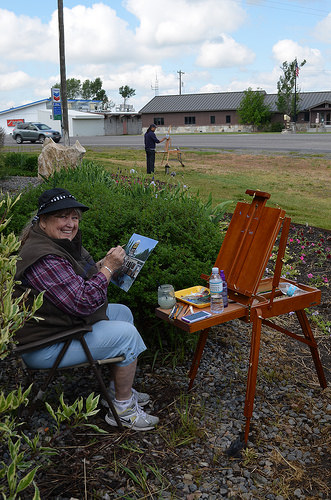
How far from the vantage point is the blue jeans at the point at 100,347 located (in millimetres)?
2873

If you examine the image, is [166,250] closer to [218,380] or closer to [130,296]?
[130,296]

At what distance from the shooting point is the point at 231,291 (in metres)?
3.39

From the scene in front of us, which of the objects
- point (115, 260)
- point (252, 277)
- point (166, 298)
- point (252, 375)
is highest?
point (115, 260)

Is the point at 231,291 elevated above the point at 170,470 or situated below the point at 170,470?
above

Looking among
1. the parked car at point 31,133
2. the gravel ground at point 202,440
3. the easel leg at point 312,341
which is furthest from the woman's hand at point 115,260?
the parked car at point 31,133

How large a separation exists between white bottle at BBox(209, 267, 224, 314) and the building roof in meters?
62.1

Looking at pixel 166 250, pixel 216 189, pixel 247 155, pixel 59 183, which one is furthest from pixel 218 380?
pixel 247 155

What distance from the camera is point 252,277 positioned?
3.20 meters

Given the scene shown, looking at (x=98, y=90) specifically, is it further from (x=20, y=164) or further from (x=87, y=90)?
(x=20, y=164)

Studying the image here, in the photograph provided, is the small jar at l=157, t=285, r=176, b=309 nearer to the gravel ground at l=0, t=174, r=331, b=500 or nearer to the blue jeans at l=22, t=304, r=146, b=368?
the blue jeans at l=22, t=304, r=146, b=368

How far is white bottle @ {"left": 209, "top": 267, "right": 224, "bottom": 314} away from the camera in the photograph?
10.2 ft

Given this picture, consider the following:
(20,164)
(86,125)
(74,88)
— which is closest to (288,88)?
(86,125)

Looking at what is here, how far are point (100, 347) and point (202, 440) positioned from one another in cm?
84

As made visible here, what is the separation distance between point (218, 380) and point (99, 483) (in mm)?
1366
